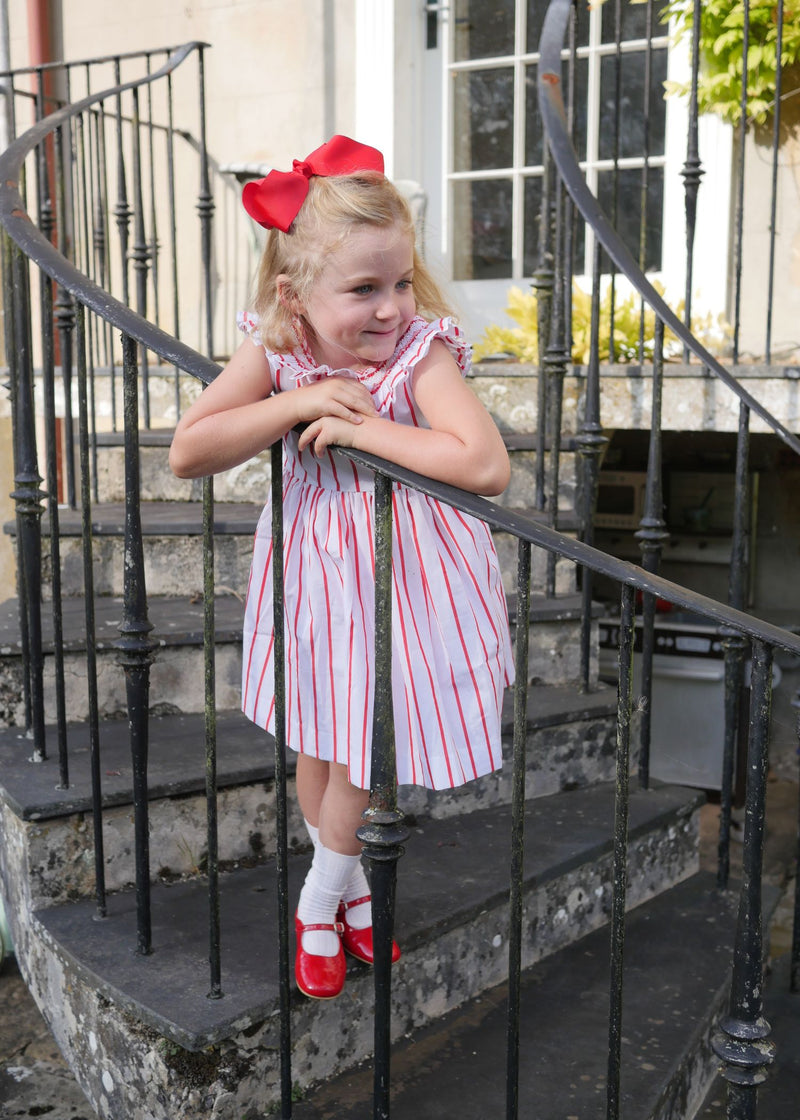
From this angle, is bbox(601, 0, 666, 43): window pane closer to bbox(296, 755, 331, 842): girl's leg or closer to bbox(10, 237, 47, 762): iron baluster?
bbox(10, 237, 47, 762): iron baluster

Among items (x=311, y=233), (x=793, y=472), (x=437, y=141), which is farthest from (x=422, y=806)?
(x=437, y=141)

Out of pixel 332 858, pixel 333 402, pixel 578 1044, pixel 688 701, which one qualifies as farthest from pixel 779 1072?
pixel 688 701

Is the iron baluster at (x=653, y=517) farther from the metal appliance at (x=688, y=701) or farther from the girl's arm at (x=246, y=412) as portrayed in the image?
the metal appliance at (x=688, y=701)

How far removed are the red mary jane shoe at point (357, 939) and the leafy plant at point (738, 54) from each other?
328 cm

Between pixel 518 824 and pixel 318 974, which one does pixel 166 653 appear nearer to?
pixel 318 974

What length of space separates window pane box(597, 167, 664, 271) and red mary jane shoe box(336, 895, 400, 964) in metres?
3.41

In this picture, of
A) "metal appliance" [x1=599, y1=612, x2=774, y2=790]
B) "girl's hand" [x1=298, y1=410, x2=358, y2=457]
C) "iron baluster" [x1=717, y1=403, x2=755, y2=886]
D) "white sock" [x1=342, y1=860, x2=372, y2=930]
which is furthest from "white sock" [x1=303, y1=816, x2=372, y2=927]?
"metal appliance" [x1=599, y1=612, x2=774, y2=790]

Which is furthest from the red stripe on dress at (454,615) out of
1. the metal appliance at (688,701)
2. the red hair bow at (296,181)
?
the metal appliance at (688,701)

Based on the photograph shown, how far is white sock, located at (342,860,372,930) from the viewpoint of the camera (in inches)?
67.5

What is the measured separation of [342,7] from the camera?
4.48m

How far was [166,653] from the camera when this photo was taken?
226cm

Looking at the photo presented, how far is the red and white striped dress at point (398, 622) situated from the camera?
1500 millimetres

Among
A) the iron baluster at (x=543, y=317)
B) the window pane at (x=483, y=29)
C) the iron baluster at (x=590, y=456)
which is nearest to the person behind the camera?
the iron baluster at (x=590, y=456)

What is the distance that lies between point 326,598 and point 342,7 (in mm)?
3847
